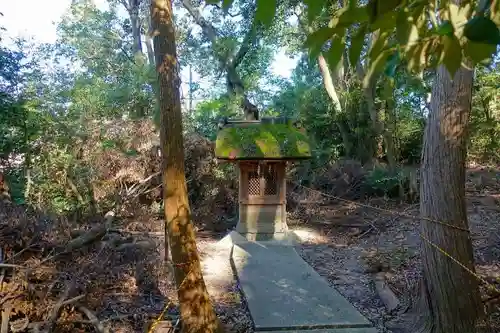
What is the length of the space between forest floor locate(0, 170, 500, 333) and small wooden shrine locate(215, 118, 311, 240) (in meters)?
0.79

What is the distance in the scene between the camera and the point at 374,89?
41.9ft

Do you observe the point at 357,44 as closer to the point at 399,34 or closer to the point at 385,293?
the point at 399,34

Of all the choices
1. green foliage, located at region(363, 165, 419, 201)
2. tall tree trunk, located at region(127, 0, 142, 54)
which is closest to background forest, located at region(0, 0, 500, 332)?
green foliage, located at region(363, 165, 419, 201)

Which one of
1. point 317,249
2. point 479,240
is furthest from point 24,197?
point 479,240

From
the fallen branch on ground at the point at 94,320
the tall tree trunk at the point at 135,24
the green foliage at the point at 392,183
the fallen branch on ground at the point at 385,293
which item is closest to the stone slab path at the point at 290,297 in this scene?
the fallen branch on ground at the point at 385,293

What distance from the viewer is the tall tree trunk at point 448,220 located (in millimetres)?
3949

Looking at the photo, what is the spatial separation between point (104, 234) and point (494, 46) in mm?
6255

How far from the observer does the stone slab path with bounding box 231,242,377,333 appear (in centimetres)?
475

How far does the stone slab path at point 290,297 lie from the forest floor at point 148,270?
7.8 inches

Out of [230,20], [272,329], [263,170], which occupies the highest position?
[230,20]

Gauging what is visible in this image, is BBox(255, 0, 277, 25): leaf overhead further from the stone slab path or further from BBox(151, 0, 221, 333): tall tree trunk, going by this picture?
the stone slab path

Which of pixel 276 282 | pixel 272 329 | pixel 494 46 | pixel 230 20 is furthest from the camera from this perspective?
pixel 230 20

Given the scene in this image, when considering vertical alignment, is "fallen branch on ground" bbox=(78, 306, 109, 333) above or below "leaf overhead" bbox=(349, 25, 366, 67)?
below

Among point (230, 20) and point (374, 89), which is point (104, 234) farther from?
point (230, 20)
